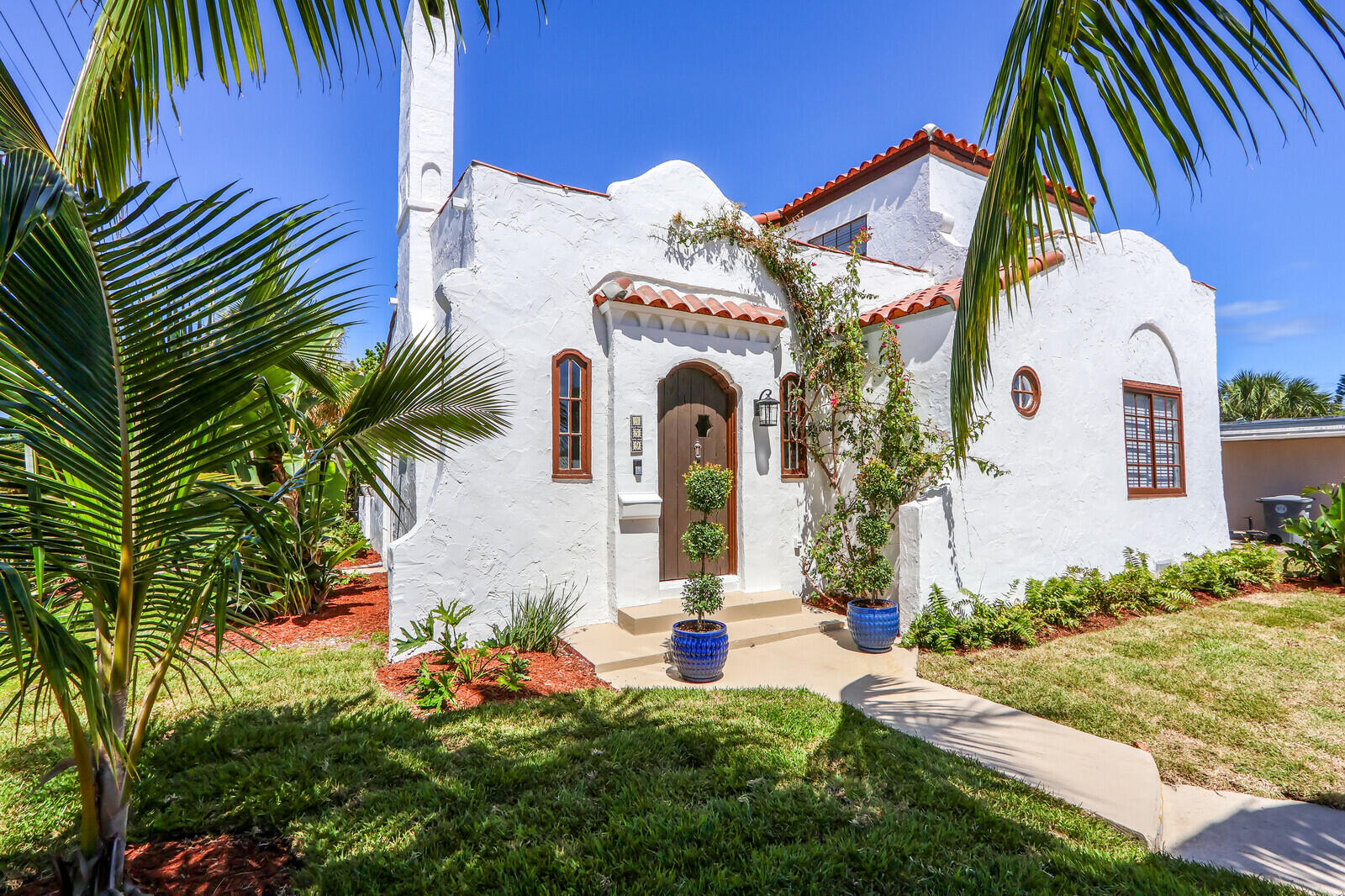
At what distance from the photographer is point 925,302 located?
757cm

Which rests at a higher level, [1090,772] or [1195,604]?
[1195,604]

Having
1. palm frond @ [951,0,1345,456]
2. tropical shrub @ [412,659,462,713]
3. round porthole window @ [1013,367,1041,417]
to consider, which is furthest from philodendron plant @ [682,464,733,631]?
round porthole window @ [1013,367,1041,417]

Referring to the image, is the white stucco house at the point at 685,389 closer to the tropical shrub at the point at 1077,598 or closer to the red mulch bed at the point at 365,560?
the tropical shrub at the point at 1077,598

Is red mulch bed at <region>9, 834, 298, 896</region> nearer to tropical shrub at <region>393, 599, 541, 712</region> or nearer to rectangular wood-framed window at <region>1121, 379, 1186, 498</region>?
tropical shrub at <region>393, 599, 541, 712</region>

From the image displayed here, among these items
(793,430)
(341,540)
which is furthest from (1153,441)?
(341,540)

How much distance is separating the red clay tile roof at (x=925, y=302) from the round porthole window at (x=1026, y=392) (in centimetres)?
122

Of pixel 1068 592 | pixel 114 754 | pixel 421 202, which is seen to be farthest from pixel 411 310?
pixel 1068 592

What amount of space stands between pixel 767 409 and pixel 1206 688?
4.78 m

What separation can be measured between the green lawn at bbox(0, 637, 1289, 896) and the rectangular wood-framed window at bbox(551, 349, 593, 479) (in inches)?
108

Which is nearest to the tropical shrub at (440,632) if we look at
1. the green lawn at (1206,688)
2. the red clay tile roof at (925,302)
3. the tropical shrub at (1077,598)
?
the green lawn at (1206,688)

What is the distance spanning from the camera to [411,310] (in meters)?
9.23

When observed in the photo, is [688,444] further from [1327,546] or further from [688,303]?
[1327,546]

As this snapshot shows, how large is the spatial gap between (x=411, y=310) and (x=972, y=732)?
8.35m

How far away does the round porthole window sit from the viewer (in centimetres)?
809
